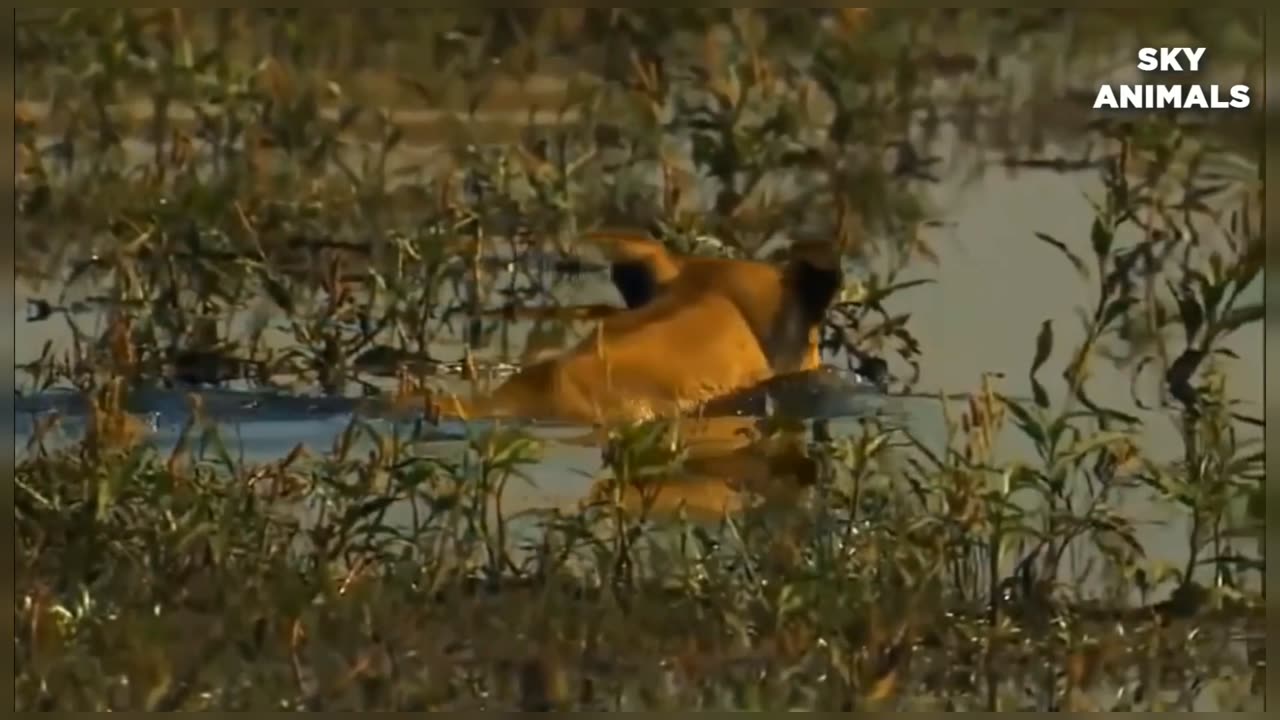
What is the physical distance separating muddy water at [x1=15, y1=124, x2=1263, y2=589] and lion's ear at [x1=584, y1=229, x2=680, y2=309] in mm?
168

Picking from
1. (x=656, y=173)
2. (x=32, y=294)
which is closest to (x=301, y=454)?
(x=32, y=294)

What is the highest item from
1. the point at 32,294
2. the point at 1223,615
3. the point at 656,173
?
the point at 656,173

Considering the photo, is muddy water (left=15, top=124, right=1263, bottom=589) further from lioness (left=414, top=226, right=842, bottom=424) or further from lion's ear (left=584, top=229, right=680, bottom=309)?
lion's ear (left=584, top=229, right=680, bottom=309)

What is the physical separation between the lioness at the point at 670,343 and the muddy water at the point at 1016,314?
2.6 inches

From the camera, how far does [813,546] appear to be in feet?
4.44

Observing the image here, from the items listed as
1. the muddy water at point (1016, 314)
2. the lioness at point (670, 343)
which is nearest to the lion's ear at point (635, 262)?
the lioness at point (670, 343)

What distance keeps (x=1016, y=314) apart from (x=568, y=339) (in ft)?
1.19

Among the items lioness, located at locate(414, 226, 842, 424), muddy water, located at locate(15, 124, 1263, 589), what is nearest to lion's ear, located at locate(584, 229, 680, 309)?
lioness, located at locate(414, 226, 842, 424)

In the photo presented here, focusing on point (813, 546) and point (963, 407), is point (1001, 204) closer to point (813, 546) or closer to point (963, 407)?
point (963, 407)

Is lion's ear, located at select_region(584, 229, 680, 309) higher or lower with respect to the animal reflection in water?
higher

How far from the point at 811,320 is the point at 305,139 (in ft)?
1.44

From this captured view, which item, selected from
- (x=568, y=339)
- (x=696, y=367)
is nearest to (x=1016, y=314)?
(x=696, y=367)

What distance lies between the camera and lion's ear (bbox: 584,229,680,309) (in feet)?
4.48

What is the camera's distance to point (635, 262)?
1.37 meters
